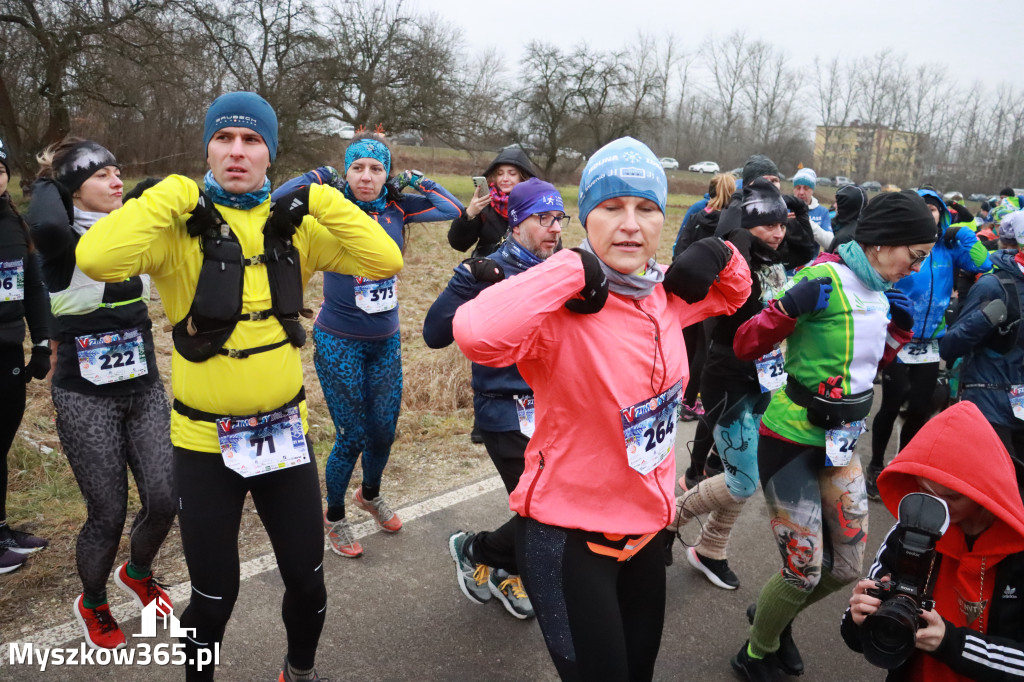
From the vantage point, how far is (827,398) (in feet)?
9.42

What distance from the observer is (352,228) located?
2578 millimetres

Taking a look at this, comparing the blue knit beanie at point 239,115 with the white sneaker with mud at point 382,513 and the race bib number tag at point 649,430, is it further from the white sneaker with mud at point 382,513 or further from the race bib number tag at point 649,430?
the white sneaker with mud at point 382,513

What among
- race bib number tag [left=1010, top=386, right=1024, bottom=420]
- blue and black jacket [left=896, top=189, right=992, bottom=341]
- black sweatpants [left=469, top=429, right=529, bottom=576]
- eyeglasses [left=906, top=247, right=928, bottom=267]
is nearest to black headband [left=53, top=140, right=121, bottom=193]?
black sweatpants [left=469, top=429, right=529, bottom=576]

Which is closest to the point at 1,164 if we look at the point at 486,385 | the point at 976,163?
the point at 486,385

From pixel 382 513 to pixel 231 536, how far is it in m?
1.73

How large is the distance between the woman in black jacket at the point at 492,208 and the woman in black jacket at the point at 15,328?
2.35 metres

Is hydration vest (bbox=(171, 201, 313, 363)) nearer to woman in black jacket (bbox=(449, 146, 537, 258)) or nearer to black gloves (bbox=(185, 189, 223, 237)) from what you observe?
black gloves (bbox=(185, 189, 223, 237))

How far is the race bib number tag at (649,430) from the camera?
199 centimetres

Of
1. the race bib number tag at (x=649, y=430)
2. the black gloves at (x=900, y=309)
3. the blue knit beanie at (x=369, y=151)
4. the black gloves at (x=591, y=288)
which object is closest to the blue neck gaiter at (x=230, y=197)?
the black gloves at (x=591, y=288)

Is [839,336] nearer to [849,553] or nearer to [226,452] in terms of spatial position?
[849,553]

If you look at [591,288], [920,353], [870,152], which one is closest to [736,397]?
[591,288]

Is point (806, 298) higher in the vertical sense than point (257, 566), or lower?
higher

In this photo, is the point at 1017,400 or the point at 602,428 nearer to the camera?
the point at 602,428

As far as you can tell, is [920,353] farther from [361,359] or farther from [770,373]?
[361,359]
